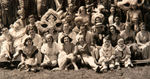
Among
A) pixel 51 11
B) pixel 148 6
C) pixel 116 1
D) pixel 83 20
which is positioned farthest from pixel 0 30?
pixel 148 6

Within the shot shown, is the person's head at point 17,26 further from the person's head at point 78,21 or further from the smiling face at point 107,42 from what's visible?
the smiling face at point 107,42

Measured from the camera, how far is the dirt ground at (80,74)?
41.4ft

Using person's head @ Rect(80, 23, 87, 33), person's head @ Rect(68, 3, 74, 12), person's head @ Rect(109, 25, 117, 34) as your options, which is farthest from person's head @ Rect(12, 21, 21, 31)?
person's head @ Rect(109, 25, 117, 34)

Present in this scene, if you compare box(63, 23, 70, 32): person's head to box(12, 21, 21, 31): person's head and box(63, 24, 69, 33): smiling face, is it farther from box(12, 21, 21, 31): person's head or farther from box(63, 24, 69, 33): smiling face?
box(12, 21, 21, 31): person's head

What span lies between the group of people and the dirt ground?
0.22 metres

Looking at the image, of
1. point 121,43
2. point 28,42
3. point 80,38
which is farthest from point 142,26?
point 28,42

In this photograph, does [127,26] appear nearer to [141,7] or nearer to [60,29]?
[141,7]

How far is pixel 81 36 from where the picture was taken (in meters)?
13.4

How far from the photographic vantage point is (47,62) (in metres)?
13.2

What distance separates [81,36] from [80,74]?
4.32 feet

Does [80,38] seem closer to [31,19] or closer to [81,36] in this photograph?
[81,36]

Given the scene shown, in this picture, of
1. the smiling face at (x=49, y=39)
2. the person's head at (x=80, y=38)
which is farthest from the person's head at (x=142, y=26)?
the smiling face at (x=49, y=39)

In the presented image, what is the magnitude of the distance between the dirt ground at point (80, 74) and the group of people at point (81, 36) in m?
0.22

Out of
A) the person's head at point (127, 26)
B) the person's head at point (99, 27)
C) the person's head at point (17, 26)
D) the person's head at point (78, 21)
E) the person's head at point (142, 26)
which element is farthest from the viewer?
the person's head at point (17, 26)
